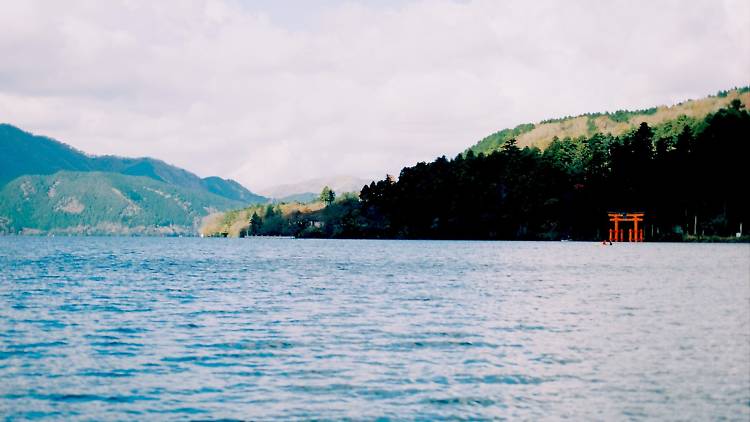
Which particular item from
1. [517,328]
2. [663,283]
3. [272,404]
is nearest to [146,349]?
[272,404]

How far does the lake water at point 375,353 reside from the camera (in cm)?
2347

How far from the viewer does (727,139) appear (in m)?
197

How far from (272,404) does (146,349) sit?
12090 mm

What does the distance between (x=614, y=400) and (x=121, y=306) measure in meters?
36.5

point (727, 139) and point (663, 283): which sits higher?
point (727, 139)

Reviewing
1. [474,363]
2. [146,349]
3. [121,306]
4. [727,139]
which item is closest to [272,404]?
[474,363]

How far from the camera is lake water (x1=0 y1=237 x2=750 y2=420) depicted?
77.0 ft

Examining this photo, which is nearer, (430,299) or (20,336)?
(20,336)

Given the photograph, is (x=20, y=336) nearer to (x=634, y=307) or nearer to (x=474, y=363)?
(x=474, y=363)

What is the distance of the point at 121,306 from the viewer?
52.0 metres

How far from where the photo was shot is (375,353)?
32219 millimetres

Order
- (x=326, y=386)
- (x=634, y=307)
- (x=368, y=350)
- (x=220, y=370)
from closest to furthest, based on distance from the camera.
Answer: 1. (x=326, y=386)
2. (x=220, y=370)
3. (x=368, y=350)
4. (x=634, y=307)

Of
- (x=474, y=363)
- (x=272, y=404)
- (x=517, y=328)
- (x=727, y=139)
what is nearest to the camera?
(x=272, y=404)

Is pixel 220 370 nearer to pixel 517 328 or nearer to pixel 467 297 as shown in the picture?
pixel 517 328
